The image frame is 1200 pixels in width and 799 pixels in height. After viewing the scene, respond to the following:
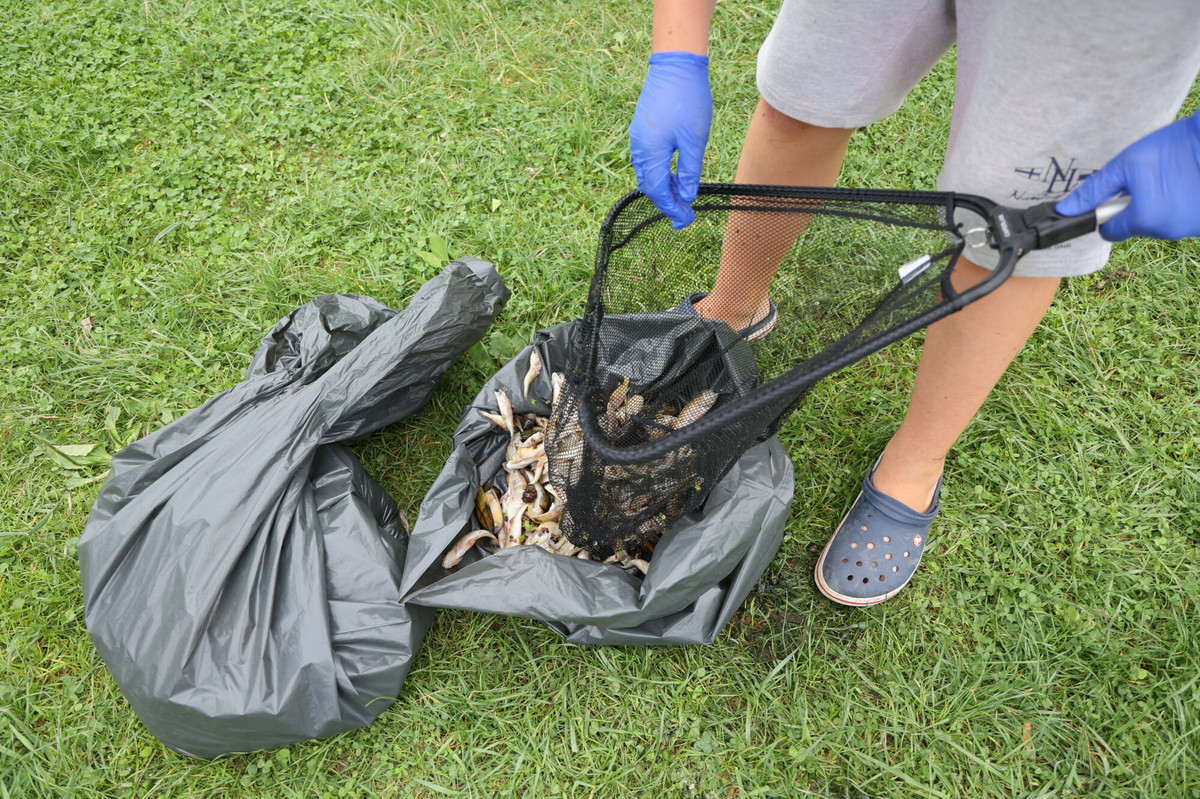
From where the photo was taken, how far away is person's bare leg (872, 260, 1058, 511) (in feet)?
4.25

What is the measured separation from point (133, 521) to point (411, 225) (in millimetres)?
1228

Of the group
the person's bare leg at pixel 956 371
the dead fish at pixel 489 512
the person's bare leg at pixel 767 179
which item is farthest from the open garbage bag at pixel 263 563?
the person's bare leg at pixel 956 371

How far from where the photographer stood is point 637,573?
5.46 feet

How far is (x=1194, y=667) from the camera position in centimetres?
168

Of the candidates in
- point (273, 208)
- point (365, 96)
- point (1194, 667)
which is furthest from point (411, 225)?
point (1194, 667)

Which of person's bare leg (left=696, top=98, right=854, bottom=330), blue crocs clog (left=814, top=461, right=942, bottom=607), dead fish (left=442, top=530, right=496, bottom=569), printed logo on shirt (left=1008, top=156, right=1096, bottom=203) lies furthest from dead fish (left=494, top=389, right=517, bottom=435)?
printed logo on shirt (left=1008, top=156, right=1096, bottom=203)

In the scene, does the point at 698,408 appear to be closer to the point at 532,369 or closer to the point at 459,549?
the point at 532,369

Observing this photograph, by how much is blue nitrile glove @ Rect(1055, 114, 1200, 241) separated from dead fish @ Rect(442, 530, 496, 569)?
133cm

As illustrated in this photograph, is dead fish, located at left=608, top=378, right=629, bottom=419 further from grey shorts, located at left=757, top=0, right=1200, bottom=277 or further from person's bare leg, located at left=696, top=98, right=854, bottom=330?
grey shorts, located at left=757, top=0, right=1200, bottom=277

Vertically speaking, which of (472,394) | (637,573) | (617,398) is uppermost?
(617,398)

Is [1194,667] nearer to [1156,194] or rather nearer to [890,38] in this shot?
[1156,194]

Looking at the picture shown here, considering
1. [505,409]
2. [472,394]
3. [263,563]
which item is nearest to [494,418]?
[505,409]

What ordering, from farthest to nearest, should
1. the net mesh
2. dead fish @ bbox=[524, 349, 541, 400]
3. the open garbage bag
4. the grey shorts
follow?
1. dead fish @ bbox=[524, 349, 541, 400]
2. the open garbage bag
3. the net mesh
4. the grey shorts

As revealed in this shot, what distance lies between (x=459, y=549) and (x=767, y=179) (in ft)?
3.60
